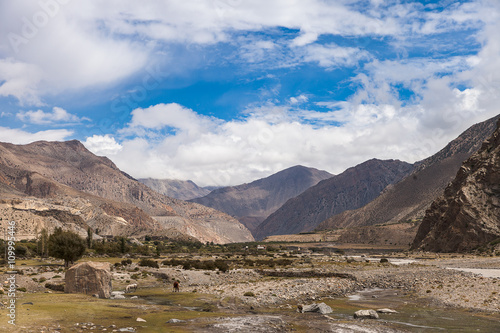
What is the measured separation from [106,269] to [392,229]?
158972mm

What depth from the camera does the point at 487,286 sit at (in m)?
33.2

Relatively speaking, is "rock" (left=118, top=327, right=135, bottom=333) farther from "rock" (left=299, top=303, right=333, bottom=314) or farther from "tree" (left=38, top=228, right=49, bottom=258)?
"tree" (left=38, top=228, right=49, bottom=258)

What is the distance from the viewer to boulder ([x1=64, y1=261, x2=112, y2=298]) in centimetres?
2936

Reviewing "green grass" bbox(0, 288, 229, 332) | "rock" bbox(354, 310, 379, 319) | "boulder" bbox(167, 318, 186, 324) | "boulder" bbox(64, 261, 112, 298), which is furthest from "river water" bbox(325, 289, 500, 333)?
"boulder" bbox(64, 261, 112, 298)

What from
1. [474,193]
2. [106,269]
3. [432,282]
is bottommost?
[432,282]

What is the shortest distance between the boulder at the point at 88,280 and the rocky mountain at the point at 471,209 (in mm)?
80323

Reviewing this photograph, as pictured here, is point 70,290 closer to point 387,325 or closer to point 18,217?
point 387,325

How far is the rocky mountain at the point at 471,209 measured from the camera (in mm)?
88000

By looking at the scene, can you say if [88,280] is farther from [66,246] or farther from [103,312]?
[66,246]

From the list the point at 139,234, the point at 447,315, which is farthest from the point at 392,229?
the point at 447,315

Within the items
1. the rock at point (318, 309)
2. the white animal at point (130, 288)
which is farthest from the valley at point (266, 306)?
the white animal at point (130, 288)

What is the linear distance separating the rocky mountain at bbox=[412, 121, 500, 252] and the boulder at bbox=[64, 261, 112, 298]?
264 ft

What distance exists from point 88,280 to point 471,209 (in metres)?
87.1

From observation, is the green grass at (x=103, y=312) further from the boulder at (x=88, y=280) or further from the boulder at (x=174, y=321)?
the boulder at (x=88, y=280)
